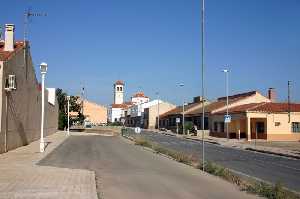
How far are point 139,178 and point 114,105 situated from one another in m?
159

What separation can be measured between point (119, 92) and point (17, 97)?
144616mm

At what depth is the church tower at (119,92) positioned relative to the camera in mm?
170512

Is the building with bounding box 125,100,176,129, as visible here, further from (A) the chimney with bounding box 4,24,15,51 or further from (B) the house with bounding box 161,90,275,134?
(A) the chimney with bounding box 4,24,15,51

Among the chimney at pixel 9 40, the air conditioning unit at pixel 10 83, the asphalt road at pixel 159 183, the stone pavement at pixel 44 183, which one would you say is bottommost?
the asphalt road at pixel 159 183

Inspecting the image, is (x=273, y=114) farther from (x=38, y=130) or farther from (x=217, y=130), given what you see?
(x=38, y=130)

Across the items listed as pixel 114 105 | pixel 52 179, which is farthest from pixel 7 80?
pixel 114 105

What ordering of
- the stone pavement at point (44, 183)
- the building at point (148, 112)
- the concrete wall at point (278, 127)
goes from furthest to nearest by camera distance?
the building at point (148, 112) < the concrete wall at point (278, 127) < the stone pavement at point (44, 183)

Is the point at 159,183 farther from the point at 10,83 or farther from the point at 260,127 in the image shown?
the point at 260,127

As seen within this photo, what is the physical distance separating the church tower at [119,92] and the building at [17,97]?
12529 centimetres

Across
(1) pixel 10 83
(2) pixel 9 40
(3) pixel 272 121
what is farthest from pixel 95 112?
(1) pixel 10 83

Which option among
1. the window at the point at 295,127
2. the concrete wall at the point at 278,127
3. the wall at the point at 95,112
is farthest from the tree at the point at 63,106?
the wall at the point at 95,112

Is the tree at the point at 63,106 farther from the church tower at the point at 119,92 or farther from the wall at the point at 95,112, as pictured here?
the church tower at the point at 119,92

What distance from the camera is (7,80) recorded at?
27.3 metres

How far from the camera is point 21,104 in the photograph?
33094 mm
